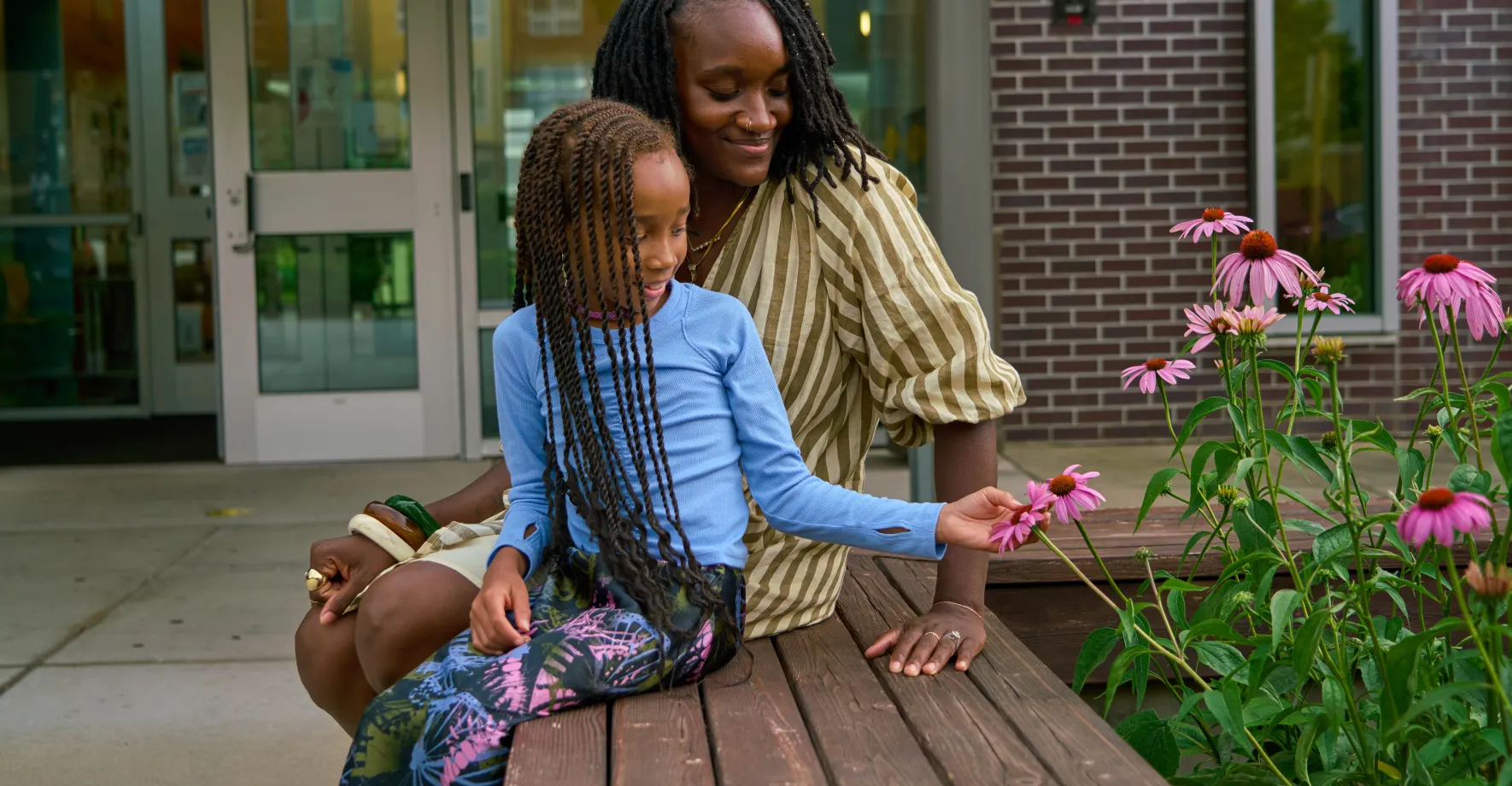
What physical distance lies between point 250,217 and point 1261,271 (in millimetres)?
5398

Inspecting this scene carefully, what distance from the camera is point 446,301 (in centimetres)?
663

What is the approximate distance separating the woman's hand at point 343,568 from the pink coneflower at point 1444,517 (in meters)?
1.39

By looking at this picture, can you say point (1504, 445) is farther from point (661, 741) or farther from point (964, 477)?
point (661, 741)

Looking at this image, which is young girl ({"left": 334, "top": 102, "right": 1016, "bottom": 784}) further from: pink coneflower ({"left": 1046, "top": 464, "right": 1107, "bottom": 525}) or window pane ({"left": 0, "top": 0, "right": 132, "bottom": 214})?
window pane ({"left": 0, "top": 0, "right": 132, "bottom": 214})

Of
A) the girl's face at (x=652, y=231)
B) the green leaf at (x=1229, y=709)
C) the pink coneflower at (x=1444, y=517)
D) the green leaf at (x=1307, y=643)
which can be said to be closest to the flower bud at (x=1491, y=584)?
the pink coneflower at (x=1444, y=517)

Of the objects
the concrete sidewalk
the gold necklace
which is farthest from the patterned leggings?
the concrete sidewalk

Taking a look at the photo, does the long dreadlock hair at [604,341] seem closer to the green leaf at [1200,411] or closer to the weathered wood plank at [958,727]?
Answer: the weathered wood plank at [958,727]

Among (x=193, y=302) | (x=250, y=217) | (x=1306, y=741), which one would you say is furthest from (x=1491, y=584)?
(x=193, y=302)

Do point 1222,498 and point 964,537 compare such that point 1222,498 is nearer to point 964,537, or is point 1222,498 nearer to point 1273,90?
point 964,537

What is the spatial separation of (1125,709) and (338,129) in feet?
15.4

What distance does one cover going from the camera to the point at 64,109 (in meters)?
8.77

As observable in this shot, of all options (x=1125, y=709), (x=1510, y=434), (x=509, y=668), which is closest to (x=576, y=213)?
(x=509, y=668)

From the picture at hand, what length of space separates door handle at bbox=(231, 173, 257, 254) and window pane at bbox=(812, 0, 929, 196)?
253 centimetres

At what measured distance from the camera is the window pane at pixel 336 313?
658 centimetres
